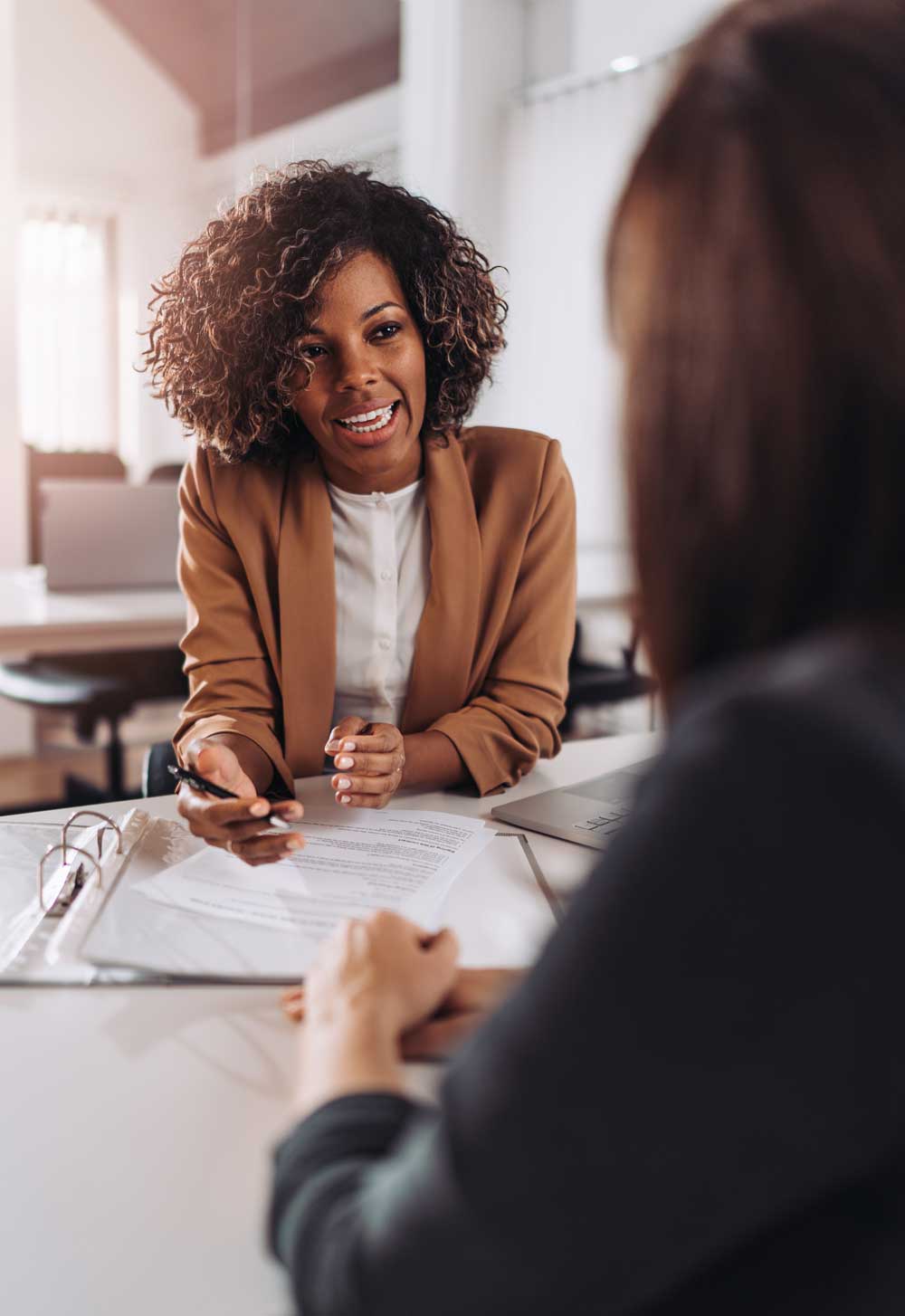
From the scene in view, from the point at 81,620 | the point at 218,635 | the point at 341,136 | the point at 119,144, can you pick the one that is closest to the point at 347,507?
the point at 218,635

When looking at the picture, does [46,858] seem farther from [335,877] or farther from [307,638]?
[307,638]

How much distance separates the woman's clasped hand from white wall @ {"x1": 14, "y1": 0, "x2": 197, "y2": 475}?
492cm

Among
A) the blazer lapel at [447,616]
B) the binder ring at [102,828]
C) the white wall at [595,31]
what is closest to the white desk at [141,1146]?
the binder ring at [102,828]

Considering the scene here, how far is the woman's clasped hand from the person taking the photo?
1.14 meters

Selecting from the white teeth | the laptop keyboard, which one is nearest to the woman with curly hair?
the white teeth

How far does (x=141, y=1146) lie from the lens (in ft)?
1.97

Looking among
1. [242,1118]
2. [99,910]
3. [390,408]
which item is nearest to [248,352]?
[390,408]

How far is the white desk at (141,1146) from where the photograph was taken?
19.9 inches

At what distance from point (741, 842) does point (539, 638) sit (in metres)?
1.07

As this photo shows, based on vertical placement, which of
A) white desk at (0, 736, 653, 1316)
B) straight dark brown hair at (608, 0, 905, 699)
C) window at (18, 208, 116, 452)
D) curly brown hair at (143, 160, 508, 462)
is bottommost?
white desk at (0, 736, 653, 1316)

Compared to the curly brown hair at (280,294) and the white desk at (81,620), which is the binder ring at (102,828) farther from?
the white desk at (81,620)

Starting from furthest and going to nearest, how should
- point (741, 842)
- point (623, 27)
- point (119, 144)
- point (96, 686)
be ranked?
point (119, 144), point (623, 27), point (96, 686), point (741, 842)

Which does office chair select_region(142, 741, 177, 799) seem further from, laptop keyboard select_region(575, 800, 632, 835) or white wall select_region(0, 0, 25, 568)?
white wall select_region(0, 0, 25, 568)

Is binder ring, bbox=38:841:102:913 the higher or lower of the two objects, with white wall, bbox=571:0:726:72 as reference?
lower
